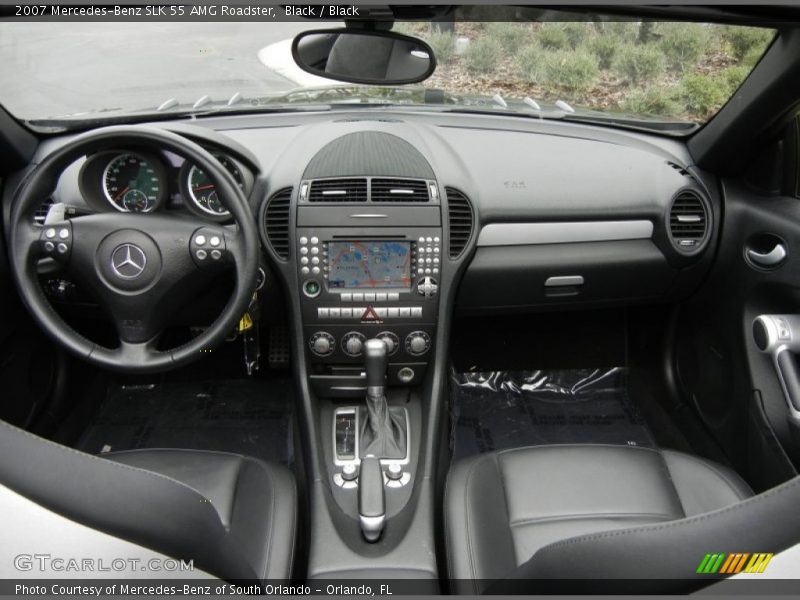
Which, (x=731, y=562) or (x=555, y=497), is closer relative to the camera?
(x=731, y=562)

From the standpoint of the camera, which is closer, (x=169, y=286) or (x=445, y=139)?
(x=169, y=286)

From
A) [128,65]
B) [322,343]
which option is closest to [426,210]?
[322,343]

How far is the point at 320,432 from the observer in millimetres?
2420

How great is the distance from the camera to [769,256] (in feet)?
7.63

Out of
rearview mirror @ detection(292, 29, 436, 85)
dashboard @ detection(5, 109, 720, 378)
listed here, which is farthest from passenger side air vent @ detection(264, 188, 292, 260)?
rearview mirror @ detection(292, 29, 436, 85)

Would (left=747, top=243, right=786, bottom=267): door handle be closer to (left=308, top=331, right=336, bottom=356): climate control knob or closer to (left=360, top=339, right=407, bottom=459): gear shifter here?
(left=360, top=339, right=407, bottom=459): gear shifter

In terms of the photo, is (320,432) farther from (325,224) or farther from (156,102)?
(156,102)

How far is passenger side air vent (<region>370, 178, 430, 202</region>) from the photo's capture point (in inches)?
89.6

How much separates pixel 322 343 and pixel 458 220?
0.64m

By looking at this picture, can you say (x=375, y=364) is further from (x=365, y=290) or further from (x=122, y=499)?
(x=122, y=499)

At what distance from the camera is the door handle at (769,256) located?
2266 millimetres

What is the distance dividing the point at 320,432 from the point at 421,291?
0.62 meters

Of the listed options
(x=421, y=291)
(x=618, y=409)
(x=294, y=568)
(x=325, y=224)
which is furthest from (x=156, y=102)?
(x=618, y=409)

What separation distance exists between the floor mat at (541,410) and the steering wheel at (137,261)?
141cm
